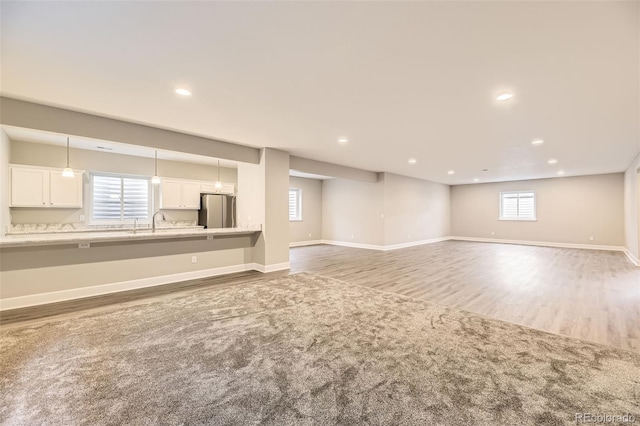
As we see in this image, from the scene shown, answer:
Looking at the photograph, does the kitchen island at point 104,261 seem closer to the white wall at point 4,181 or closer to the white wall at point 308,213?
the white wall at point 4,181

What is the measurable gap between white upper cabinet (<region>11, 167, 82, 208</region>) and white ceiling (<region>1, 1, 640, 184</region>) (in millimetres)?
2859

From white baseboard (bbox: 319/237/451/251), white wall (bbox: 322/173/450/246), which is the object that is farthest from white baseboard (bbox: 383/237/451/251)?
white wall (bbox: 322/173/450/246)

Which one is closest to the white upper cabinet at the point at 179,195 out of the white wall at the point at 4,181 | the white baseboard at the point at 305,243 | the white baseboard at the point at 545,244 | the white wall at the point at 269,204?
the white wall at the point at 269,204

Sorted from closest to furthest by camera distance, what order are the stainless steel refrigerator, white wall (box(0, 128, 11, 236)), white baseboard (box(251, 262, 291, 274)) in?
white wall (box(0, 128, 11, 236))
white baseboard (box(251, 262, 291, 274))
the stainless steel refrigerator

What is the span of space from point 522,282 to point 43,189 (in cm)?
913

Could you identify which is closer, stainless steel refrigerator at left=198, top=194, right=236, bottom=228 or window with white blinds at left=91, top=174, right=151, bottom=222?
window with white blinds at left=91, top=174, right=151, bottom=222

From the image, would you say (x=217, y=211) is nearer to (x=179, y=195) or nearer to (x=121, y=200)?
(x=179, y=195)

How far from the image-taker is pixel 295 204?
10070 millimetres

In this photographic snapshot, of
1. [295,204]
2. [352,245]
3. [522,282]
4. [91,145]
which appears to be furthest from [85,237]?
[352,245]

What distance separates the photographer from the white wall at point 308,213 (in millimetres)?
9883

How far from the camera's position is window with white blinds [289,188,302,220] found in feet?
32.9

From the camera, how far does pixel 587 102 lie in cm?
321

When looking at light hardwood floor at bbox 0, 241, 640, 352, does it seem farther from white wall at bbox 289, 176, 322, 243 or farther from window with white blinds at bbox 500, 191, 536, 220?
window with white blinds at bbox 500, 191, 536, 220

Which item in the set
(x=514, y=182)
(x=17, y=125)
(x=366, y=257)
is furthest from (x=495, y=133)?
(x=514, y=182)
